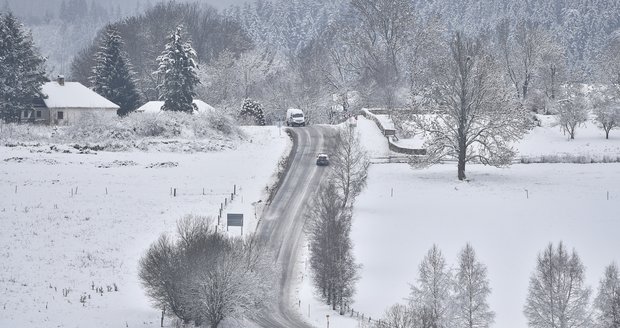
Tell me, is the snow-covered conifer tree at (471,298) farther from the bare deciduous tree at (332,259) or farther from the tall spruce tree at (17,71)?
the tall spruce tree at (17,71)

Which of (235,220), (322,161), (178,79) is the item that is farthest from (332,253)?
(178,79)

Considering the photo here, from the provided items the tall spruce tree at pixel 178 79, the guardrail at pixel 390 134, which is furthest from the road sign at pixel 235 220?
the tall spruce tree at pixel 178 79

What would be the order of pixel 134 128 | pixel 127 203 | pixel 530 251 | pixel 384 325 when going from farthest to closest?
1. pixel 134 128
2. pixel 127 203
3. pixel 530 251
4. pixel 384 325

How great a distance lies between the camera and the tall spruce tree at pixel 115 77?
8981 cm

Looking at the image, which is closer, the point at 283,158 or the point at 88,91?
the point at 283,158

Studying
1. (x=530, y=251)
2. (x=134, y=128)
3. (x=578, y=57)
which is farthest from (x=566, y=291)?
(x=578, y=57)

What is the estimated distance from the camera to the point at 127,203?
52.6 meters

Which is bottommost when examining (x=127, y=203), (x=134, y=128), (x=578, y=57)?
(x=127, y=203)

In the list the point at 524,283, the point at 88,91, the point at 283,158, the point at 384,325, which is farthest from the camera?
the point at 88,91

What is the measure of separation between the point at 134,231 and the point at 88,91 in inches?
1731

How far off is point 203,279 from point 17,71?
5514 centimetres

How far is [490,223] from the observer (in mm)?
50281

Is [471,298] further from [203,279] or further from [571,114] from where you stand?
[571,114]

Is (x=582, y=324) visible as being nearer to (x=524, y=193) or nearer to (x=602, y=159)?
(x=524, y=193)
